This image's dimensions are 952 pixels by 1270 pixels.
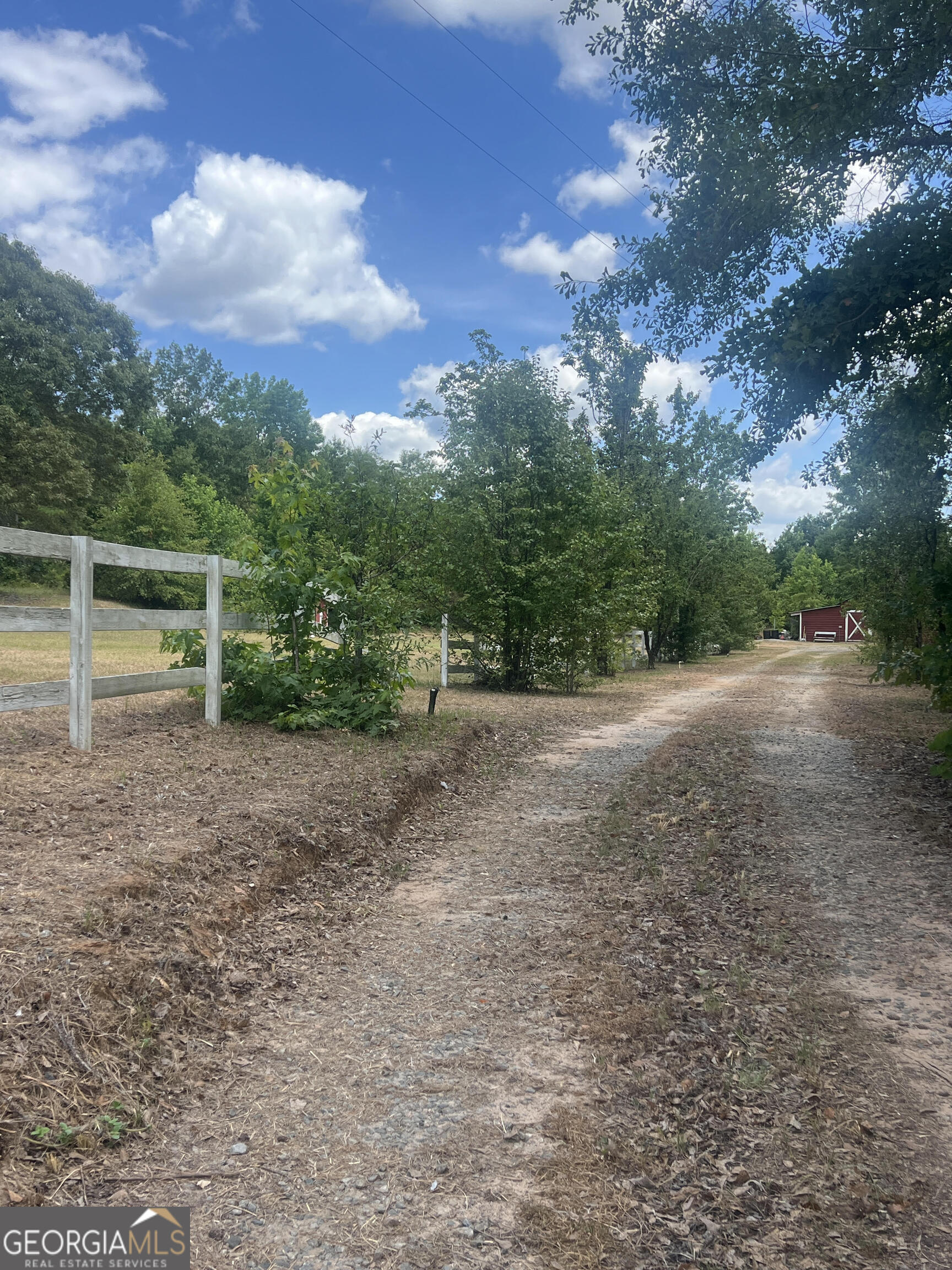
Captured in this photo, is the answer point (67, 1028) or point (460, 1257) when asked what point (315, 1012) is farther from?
point (460, 1257)

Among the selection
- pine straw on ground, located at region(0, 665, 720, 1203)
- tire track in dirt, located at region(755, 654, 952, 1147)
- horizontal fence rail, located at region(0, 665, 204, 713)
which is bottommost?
tire track in dirt, located at region(755, 654, 952, 1147)

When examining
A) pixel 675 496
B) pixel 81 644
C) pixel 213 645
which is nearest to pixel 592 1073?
pixel 81 644

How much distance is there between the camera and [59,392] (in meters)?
35.2

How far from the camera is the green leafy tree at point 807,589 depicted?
87.5 metres

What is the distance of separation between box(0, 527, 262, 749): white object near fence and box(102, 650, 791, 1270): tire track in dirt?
10.4ft

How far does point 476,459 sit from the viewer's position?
1639 centimetres

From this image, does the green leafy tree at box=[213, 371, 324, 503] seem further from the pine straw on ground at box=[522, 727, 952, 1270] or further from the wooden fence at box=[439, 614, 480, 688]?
the pine straw on ground at box=[522, 727, 952, 1270]

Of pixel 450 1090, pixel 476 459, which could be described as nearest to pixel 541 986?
pixel 450 1090

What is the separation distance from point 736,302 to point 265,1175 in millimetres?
10251

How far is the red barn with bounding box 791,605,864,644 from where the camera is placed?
72.6 meters

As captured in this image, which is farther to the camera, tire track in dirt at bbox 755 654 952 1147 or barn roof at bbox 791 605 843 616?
barn roof at bbox 791 605 843 616

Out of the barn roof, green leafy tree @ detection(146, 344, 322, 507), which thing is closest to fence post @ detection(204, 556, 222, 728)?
green leafy tree @ detection(146, 344, 322, 507)

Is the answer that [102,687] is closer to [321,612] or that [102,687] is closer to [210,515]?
[321,612]

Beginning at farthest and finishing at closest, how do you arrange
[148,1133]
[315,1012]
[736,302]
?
[736,302]
[315,1012]
[148,1133]
